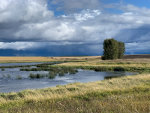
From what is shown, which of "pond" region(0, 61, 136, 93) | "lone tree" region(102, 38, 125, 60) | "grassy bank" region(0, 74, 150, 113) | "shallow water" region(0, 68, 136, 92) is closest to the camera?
"grassy bank" region(0, 74, 150, 113)

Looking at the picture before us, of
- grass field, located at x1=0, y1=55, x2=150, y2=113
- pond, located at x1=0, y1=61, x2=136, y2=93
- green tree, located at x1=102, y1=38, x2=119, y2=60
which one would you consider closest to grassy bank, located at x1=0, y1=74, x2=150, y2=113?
grass field, located at x1=0, y1=55, x2=150, y2=113

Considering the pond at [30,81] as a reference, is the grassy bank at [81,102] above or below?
above

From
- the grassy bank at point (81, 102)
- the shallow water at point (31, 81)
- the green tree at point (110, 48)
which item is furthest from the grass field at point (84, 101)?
the green tree at point (110, 48)

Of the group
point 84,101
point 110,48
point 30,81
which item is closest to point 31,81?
point 30,81

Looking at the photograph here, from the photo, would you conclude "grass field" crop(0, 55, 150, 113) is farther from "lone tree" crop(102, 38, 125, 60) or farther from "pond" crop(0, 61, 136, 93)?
"lone tree" crop(102, 38, 125, 60)

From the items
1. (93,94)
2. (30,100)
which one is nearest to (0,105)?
(30,100)

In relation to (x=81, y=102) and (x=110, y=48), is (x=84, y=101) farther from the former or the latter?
(x=110, y=48)

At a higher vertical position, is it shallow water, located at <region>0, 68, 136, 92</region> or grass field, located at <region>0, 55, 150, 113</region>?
grass field, located at <region>0, 55, 150, 113</region>

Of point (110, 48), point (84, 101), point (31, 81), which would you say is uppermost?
point (110, 48)

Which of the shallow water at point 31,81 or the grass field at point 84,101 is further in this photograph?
the shallow water at point 31,81

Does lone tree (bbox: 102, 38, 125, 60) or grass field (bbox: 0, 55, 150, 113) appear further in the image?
lone tree (bbox: 102, 38, 125, 60)

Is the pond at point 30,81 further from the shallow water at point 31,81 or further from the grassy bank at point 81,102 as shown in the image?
the grassy bank at point 81,102

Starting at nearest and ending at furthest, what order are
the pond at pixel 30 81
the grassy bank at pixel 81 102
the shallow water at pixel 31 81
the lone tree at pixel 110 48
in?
the grassy bank at pixel 81 102, the shallow water at pixel 31 81, the pond at pixel 30 81, the lone tree at pixel 110 48

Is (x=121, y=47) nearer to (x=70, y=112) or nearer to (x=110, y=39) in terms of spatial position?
(x=110, y=39)
